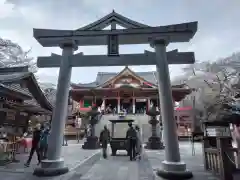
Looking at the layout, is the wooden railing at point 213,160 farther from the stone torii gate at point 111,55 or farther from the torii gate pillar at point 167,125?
the stone torii gate at point 111,55

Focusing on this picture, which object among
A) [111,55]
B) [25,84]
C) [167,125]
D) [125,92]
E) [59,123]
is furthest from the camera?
[125,92]

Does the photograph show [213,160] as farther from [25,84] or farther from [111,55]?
[25,84]

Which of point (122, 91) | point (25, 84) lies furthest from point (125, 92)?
point (25, 84)

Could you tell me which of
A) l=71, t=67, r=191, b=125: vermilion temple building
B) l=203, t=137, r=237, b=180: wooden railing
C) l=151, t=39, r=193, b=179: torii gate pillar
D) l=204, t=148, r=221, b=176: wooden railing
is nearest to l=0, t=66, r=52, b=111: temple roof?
l=151, t=39, r=193, b=179: torii gate pillar

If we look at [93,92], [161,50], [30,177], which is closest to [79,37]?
[161,50]

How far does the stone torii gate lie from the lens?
6410 millimetres

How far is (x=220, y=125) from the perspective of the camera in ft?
24.0

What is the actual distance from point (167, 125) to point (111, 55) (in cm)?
312

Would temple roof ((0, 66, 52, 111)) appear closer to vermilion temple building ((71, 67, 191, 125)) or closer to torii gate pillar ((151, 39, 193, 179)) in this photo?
torii gate pillar ((151, 39, 193, 179))

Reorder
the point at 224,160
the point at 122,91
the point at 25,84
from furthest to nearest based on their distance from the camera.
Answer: the point at 122,91 < the point at 25,84 < the point at 224,160

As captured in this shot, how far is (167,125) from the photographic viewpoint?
6328mm

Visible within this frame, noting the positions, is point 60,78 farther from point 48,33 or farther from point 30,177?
point 30,177

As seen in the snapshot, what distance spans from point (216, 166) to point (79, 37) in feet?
21.4

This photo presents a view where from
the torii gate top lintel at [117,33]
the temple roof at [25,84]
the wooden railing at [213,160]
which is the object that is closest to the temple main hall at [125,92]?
the temple roof at [25,84]
